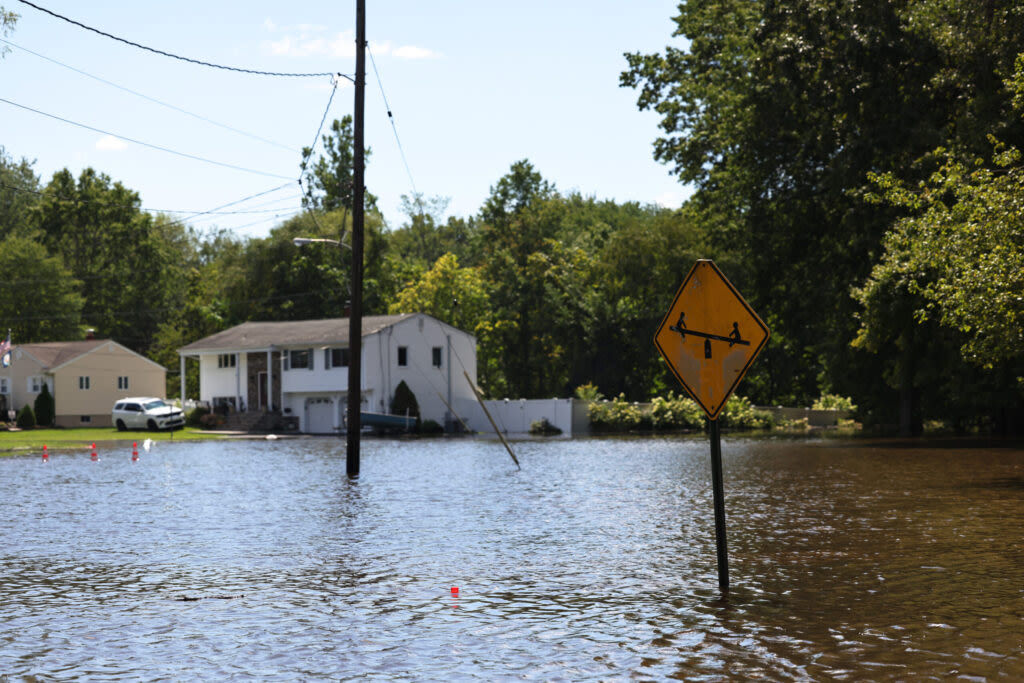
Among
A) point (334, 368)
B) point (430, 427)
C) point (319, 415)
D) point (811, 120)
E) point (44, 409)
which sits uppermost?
point (811, 120)

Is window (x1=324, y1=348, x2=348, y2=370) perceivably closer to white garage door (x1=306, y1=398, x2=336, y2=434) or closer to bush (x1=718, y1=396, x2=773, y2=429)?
white garage door (x1=306, y1=398, x2=336, y2=434)

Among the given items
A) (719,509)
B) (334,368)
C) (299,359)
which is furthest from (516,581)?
(299,359)

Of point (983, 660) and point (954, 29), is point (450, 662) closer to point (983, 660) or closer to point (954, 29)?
point (983, 660)

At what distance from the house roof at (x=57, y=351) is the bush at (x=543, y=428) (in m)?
33.0

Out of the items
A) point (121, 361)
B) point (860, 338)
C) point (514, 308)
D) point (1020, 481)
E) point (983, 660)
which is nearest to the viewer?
point (983, 660)

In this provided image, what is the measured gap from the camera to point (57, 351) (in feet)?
267

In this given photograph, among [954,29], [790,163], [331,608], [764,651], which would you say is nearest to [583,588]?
[331,608]

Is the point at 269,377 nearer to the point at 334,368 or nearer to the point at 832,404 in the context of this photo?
the point at 334,368

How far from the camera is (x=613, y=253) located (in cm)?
8325

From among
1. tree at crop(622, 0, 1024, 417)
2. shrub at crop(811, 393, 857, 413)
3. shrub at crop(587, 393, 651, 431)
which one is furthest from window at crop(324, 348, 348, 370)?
shrub at crop(811, 393, 857, 413)

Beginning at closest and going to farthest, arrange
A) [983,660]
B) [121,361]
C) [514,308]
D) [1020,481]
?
[983,660]
[1020,481]
[121,361]
[514,308]

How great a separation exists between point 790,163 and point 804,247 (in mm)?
3455

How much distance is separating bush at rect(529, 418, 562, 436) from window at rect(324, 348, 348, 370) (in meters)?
11.8

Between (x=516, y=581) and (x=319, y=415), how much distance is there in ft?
194
